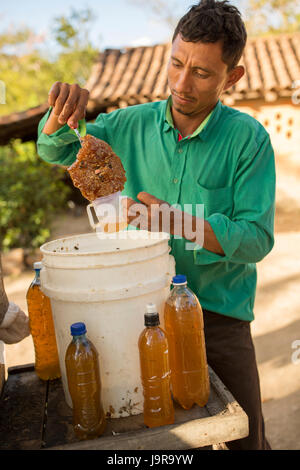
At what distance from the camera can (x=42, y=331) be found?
186 cm

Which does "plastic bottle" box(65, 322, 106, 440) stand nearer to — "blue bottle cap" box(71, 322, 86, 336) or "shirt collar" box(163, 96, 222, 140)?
"blue bottle cap" box(71, 322, 86, 336)

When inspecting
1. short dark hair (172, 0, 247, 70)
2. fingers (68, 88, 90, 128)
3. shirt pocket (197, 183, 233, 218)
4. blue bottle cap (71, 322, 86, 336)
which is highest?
short dark hair (172, 0, 247, 70)

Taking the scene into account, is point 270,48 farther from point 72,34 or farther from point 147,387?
point 72,34

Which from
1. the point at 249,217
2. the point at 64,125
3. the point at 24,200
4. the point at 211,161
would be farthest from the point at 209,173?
the point at 24,200

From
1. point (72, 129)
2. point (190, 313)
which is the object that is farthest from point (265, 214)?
point (72, 129)

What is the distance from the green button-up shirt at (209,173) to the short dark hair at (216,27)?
285 millimetres

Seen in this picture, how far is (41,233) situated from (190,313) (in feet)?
26.0

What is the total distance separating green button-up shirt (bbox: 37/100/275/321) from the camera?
1831mm

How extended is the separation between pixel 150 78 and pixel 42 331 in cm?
916

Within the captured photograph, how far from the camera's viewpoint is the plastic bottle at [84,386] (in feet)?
4.62

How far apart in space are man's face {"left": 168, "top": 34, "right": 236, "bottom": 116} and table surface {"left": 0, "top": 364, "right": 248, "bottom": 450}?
125cm

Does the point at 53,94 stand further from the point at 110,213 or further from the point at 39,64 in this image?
the point at 39,64

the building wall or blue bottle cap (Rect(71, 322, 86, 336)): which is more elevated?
blue bottle cap (Rect(71, 322, 86, 336))

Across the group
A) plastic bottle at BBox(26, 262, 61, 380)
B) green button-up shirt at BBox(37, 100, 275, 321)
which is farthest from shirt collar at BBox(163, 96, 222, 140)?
plastic bottle at BBox(26, 262, 61, 380)
